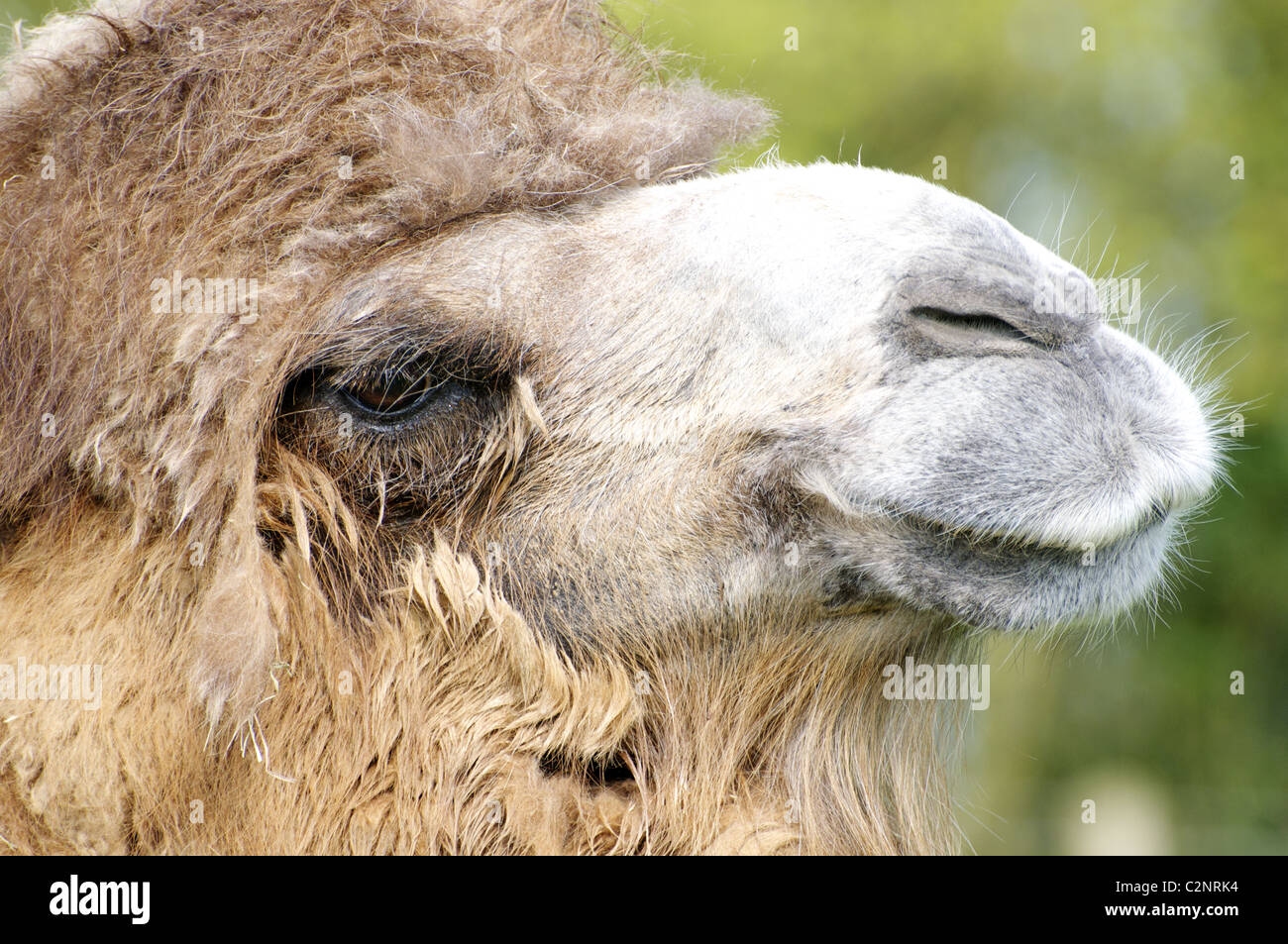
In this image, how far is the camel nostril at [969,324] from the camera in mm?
2354

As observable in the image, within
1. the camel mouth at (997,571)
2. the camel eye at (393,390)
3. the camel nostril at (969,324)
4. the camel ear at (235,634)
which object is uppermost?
the camel nostril at (969,324)

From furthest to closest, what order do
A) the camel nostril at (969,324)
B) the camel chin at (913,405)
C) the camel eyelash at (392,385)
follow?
the camel eyelash at (392,385)
the camel nostril at (969,324)
the camel chin at (913,405)

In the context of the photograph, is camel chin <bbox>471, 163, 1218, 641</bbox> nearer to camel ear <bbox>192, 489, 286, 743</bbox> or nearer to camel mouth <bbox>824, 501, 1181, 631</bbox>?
camel mouth <bbox>824, 501, 1181, 631</bbox>

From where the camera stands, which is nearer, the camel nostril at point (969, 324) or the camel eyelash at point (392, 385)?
the camel nostril at point (969, 324)

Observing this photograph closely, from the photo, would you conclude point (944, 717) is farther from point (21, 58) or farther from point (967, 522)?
point (21, 58)

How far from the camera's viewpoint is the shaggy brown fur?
2.33 meters

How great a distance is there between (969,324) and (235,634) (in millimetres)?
1548

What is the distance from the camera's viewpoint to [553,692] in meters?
2.44

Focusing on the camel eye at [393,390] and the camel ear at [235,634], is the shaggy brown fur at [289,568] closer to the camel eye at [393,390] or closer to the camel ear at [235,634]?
the camel ear at [235,634]

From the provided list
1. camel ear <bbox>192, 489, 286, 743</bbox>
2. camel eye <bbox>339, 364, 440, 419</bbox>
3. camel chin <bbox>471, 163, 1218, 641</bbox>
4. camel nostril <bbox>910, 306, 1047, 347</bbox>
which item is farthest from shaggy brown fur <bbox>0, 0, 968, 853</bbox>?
camel nostril <bbox>910, 306, 1047, 347</bbox>

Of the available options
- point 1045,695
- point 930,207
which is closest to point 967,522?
point 930,207

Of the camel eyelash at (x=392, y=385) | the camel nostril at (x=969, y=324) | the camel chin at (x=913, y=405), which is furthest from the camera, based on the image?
the camel eyelash at (x=392, y=385)

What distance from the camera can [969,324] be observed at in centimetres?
239

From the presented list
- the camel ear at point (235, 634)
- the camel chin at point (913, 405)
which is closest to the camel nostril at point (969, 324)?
the camel chin at point (913, 405)
